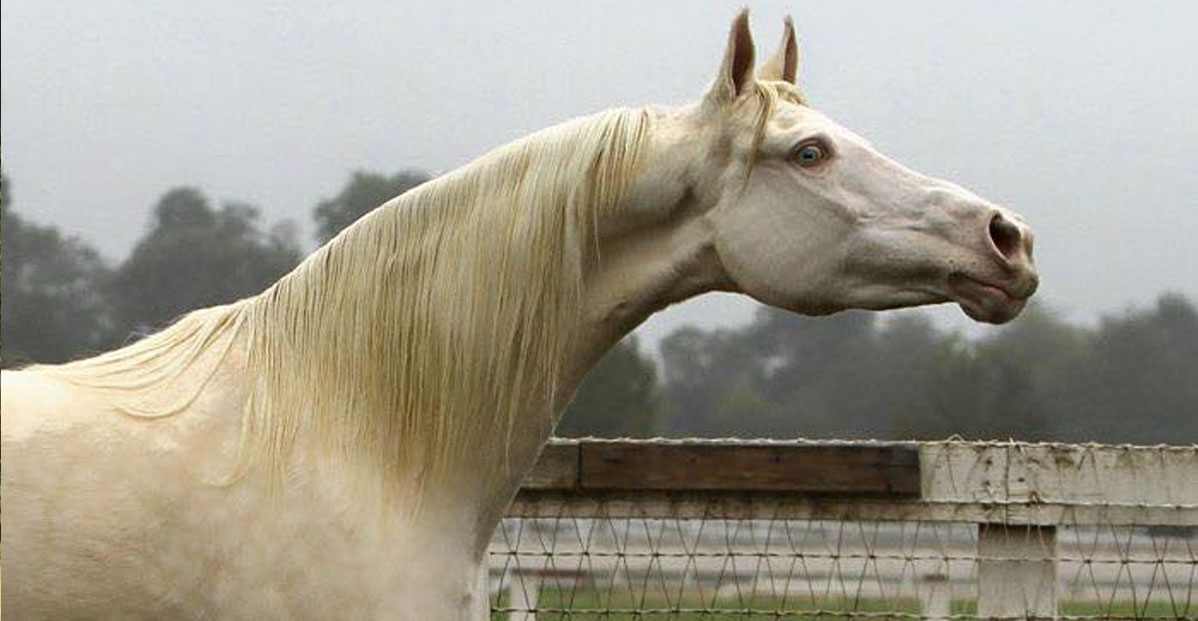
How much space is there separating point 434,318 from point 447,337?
43 millimetres

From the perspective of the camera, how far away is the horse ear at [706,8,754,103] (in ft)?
9.89

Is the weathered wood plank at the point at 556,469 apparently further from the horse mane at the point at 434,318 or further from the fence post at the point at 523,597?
the horse mane at the point at 434,318

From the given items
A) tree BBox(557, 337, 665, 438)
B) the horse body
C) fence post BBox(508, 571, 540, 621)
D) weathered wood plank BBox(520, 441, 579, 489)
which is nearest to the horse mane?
the horse body

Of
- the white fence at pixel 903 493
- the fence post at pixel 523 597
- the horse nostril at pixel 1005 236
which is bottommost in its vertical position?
the fence post at pixel 523 597

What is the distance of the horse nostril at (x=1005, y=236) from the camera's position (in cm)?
295

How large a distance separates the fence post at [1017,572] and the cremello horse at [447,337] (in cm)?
129

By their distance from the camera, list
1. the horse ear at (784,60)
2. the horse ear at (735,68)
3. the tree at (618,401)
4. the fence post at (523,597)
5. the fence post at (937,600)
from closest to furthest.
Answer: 1. the horse ear at (735,68)
2. the horse ear at (784,60)
3. the fence post at (523,597)
4. the fence post at (937,600)
5. the tree at (618,401)

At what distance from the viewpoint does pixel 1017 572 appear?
4117 millimetres

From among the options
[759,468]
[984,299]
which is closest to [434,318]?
[984,299]

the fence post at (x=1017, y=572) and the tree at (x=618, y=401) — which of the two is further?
the tree at (x=618, y=401)

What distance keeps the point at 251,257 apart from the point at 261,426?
2919 millimetres

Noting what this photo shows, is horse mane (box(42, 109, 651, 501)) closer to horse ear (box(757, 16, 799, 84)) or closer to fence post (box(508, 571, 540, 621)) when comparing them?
horse ear (box(757, 16, 799, 84))

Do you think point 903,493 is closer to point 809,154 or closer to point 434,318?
point 809,154

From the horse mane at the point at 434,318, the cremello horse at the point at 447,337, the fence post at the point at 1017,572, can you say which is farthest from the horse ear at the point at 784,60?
the fence post at the point at 1017,572
